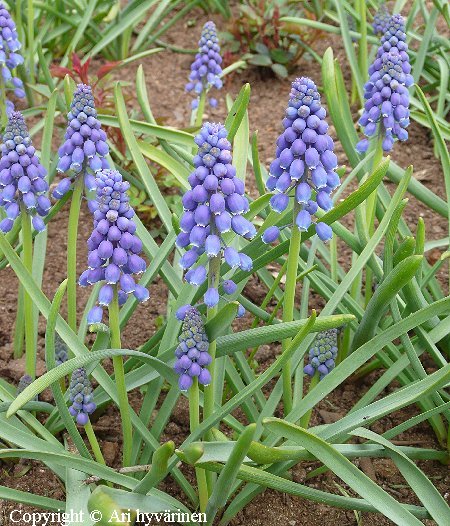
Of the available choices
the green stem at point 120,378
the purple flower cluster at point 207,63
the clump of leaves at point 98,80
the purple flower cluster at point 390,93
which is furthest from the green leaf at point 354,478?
the clump of leaves at point 98,80

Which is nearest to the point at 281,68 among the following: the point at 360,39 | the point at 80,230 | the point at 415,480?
the point at 360,39

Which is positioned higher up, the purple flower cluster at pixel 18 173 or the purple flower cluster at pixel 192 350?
the purple flower cluster at pixel 18 173

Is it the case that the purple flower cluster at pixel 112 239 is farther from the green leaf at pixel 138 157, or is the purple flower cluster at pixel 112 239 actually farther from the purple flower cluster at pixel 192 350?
the green leaf at pixel 138 157

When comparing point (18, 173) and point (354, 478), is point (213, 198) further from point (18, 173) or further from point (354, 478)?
point (354, 478)

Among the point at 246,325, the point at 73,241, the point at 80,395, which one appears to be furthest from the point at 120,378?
the point at 246,325

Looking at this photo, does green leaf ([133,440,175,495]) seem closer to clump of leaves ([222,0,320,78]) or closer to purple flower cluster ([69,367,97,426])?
purple flower cluster ([69,367,97,426])

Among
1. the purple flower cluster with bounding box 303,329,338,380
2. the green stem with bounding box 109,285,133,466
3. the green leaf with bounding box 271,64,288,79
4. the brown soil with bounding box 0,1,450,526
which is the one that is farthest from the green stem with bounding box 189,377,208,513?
the green leaf with bounding box 271,64,288,79
